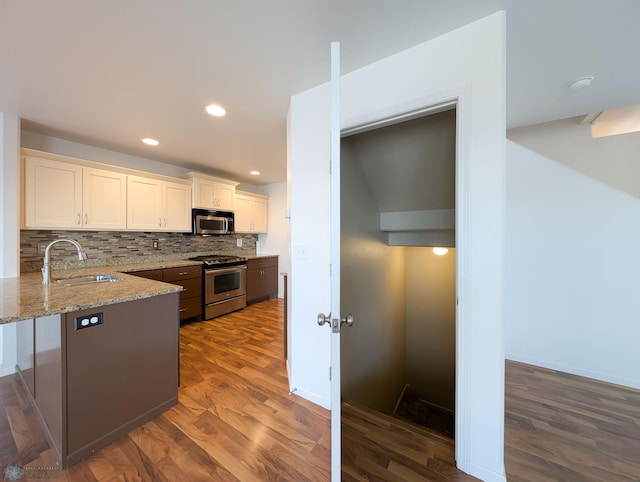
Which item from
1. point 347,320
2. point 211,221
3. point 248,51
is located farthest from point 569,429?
point 211,221

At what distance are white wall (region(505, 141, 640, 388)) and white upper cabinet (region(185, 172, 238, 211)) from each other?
4083 mm

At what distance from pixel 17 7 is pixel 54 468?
2.42 metres

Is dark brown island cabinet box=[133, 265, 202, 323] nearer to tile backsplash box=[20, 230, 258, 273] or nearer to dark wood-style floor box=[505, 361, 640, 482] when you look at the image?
tile backsplash box=[20, 230, 258, 273]

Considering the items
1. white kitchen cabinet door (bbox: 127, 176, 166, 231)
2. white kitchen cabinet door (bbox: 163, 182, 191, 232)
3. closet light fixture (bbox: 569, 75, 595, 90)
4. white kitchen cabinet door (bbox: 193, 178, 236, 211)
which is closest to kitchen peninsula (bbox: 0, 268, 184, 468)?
white kitchen cabinet door (bbox: 127, 176, 166, 231)

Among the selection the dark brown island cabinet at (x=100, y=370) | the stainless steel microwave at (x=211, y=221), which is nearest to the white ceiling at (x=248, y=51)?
the dark brown island cabinet at (x=100, y=370)

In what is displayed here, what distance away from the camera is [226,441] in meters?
1.51

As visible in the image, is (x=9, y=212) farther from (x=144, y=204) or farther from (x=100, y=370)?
(x=100, y=370)

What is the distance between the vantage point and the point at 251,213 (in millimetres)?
4812

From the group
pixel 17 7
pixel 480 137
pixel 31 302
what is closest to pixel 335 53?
pixel 480 137

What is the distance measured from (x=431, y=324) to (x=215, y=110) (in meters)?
3.54

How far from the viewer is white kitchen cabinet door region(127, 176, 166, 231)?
10.3 ft

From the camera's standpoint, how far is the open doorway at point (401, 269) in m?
2.10

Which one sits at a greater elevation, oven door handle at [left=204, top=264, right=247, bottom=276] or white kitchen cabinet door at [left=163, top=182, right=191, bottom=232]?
white kitchen cabinet door at [left=163, top=182, right=191, bottom=232]

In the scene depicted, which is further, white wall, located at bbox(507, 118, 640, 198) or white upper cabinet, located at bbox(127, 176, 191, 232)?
white upper cabinet, located at bbox(127, 176, 191, 232)
